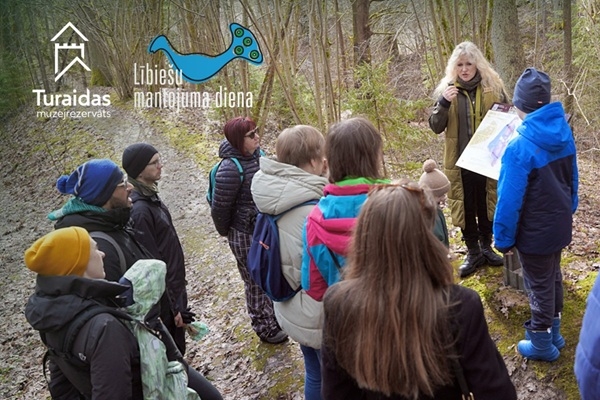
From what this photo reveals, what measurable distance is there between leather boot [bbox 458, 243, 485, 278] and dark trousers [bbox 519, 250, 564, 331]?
1227mm

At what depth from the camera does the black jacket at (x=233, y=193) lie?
13.4ft

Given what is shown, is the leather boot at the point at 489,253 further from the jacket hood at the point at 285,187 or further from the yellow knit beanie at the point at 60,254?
the yellow knit beanie at the point at 60,254

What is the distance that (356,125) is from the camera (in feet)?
8.13

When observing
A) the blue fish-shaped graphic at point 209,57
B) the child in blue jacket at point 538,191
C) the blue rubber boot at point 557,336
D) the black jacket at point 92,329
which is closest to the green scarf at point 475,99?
the child in blue jacket at point 538,191

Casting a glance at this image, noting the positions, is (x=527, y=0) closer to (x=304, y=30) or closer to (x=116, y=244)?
(x=304, y=30)

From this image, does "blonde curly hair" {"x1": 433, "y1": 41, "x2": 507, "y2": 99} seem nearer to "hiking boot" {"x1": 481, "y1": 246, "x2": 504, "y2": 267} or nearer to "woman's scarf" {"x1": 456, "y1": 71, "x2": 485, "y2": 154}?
"woman's scarf" {"x1": 456, "y1": 71, "x2": 485, "y2": 154}

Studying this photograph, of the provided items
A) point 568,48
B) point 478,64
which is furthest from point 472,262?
point 568,48

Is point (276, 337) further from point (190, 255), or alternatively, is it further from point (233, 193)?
point (190, 255)

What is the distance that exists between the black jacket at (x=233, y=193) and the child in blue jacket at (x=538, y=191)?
2004 mm

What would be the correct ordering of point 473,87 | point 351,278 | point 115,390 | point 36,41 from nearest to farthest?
point 351,278, point 115,390, point 473,87, point 36,41

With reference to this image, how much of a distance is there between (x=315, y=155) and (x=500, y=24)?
4.01 meters

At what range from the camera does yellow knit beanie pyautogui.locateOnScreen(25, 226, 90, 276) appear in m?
2.21

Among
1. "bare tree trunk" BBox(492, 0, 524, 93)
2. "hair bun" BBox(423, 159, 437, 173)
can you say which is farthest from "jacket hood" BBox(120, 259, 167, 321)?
"bare tree trunk" BBox(492, 0, 524, 93)

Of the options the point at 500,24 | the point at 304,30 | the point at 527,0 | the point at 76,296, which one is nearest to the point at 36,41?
the point at 304,30
